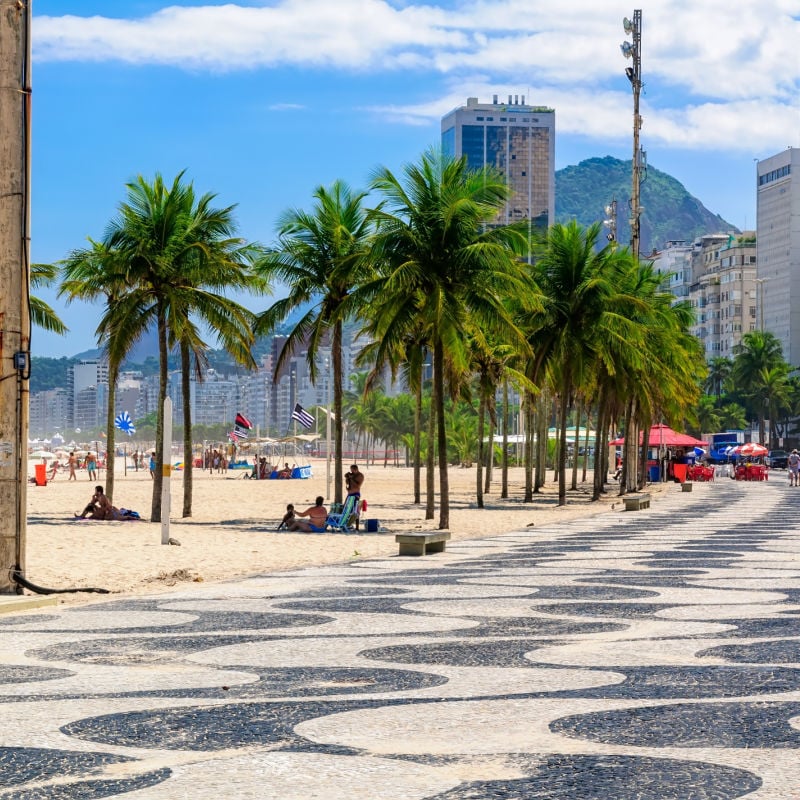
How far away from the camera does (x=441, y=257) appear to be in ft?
81.3

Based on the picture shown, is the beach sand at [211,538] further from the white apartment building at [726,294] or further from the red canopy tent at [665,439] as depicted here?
the white apartment building at [726,294]

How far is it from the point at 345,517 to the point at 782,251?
133m

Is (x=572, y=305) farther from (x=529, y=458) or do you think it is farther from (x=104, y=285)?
(x=104, y=285)

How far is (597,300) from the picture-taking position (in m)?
33.2

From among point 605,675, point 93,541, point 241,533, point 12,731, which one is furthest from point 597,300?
point 12,731

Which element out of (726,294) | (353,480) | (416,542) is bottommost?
(416,542)

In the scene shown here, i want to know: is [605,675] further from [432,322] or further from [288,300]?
[288,300]

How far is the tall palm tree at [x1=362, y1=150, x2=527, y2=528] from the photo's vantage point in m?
24.4

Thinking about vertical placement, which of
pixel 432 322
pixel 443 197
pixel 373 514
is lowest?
pixel 373 514

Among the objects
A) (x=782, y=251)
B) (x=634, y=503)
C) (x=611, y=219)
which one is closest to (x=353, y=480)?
(x=634, y=503)

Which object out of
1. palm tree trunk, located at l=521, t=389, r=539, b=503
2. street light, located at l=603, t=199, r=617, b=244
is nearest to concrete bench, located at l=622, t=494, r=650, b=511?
palm tree trunk, located at l=521, t=389, r=539, b=503

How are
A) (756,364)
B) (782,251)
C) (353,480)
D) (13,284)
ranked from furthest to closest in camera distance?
(782,251)
(756,364)
(353,480)
(13,284)

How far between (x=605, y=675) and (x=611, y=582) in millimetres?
6261

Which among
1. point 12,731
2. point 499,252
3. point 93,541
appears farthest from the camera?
point 499,252
